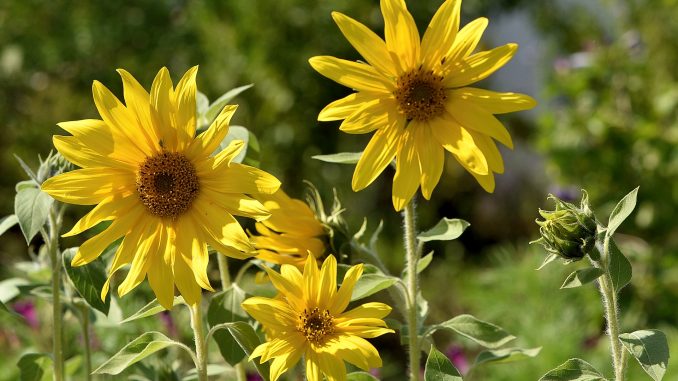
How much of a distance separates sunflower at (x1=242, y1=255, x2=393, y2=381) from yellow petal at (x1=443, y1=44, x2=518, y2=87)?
6.9 inches

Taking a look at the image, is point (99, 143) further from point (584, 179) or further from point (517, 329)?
point (584, 179)

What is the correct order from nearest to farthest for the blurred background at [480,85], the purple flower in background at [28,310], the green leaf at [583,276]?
the green leaf at [583,276]
the purple flower in background at [28,310]
the blurred background at [480,85]

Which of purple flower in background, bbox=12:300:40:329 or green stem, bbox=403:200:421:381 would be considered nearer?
green stem, bbox=403:200:421:381

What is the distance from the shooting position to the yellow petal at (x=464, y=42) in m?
0.80

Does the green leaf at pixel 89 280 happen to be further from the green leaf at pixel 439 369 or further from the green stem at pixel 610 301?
the green stem at pixel 610 301

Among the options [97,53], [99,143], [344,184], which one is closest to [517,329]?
[99,143]

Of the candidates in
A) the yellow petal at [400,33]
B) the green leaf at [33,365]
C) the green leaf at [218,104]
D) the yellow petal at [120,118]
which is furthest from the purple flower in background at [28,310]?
the yellow petal at [400,33]

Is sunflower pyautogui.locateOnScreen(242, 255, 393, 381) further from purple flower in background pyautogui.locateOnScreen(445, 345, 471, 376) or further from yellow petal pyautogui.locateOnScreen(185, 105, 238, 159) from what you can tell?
purple flower in background pyautogui.locateOnScreen(445, 345, 471, 376)

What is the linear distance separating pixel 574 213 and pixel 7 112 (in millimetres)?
2981

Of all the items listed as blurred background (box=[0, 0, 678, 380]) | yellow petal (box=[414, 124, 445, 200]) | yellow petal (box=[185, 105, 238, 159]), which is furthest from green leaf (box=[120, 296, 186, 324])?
blurred background (box=[0, 0, 678, 380])

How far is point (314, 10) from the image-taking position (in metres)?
3.27

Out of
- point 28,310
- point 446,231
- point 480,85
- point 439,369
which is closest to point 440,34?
point 446,231

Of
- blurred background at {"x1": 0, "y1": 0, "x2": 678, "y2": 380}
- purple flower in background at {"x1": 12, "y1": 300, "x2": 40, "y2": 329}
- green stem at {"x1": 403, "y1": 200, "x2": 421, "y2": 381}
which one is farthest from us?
blurred background at {"x1": 0, "y1": 0, "x2": 678, "y2": 380}

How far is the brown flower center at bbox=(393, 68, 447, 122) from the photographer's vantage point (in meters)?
0.80
